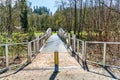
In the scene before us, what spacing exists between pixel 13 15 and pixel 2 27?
5.39 meters

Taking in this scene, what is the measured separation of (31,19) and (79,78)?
57.3m

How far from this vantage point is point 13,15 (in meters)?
24.3

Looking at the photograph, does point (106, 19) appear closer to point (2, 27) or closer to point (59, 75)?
point (2, 27)

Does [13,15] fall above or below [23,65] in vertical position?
above

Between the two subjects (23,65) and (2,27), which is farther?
(2,27)

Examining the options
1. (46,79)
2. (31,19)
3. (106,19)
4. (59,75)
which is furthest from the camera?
(31,19)

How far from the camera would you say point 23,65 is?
8719 mm

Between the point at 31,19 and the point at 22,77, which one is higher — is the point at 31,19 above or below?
above

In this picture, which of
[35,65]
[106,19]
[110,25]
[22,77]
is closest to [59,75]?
[22,77]

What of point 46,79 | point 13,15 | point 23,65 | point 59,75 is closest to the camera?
point 46,79

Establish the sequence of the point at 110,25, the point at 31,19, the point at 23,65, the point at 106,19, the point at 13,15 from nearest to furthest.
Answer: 1. the point at 23,65
2. the point at 110,25
3. the point at 106,19
4. the point at 13,15
5. the point at 31,19

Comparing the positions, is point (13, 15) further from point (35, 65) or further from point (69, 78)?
point (69, 78)

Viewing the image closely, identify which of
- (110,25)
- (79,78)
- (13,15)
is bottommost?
(79,78)

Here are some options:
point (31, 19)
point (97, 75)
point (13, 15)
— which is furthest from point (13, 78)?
point (31, 19)
